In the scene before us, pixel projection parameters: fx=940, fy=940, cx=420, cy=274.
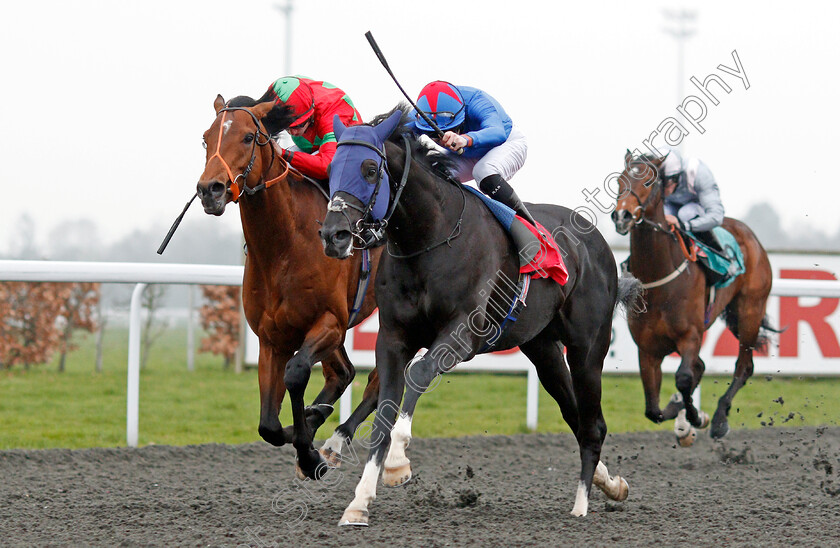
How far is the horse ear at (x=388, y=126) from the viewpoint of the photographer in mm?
3348

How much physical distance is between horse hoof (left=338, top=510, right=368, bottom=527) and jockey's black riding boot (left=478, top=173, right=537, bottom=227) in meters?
1.45

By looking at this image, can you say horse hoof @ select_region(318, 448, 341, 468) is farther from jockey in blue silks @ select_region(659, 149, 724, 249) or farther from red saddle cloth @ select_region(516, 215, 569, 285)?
jockey in blue silks @ select_region(659, 149, 724, 249)

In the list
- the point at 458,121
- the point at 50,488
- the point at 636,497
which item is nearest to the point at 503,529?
the point at 636,497

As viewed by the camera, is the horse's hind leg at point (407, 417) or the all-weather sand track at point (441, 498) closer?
the horse's hind leg at point (407, 417)

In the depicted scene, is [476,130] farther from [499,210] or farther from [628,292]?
[628,292]

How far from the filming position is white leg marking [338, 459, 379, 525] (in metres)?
3.29

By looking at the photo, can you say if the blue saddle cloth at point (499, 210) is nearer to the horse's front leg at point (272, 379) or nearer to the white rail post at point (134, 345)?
the horse's front leg at point (272, 379)

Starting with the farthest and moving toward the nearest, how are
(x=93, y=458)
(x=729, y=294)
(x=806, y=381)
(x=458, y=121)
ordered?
(x=806, y=381)
(x=729, y=294)
(x=93, y=458)
(x=458, y=121)

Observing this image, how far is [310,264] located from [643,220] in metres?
2.73

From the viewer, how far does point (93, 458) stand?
211 inches

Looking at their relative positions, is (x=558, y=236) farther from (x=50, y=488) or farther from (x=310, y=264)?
(x=50, y=488)

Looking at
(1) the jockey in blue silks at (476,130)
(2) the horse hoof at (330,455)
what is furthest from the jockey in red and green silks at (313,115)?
(2) the horse hoof at (330,455)

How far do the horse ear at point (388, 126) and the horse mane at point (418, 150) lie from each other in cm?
8

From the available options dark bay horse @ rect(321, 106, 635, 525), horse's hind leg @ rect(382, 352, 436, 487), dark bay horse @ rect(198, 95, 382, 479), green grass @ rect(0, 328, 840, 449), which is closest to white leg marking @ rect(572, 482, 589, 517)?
dark bay horse @ rect(321, 106, 635, 525)
